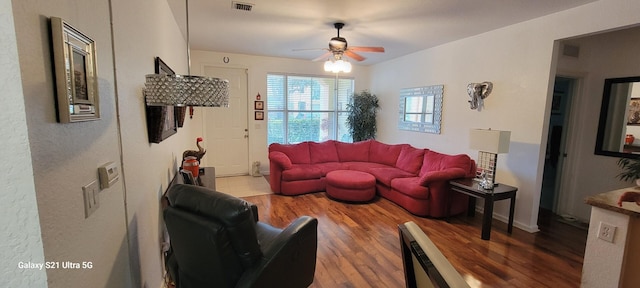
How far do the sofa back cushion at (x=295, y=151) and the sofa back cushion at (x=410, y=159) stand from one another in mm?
1625

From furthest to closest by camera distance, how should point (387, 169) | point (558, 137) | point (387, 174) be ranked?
1. point (387, 169)
2. point (387, 174)
3. point (558, 137)

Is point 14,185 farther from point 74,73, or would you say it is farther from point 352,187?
point 352,187

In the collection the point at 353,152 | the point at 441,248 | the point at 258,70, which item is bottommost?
the point at 441,248

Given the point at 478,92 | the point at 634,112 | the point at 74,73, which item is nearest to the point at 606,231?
the point at 478,92

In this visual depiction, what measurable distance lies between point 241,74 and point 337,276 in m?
4.40

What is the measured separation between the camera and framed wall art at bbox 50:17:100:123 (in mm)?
771

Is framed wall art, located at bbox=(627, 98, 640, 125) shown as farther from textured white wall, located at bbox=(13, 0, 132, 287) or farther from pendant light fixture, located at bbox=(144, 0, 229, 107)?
textured white wall, located at bbox=(13, 0, 132, 287)

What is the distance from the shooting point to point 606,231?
72.0 inches

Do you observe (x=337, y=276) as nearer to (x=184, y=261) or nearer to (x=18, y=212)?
(x=184, y=261)

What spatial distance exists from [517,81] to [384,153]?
2320 mm

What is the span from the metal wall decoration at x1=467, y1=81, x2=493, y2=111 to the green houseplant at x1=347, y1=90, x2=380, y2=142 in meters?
2.36

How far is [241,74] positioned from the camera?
5504 millimetres

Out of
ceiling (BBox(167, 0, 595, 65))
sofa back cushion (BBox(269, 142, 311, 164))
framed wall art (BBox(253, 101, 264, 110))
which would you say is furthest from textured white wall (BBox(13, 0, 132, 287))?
framed wall art (BBox(253, 101, 264, 110))

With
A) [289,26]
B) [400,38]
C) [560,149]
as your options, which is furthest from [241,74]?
[560,149]
